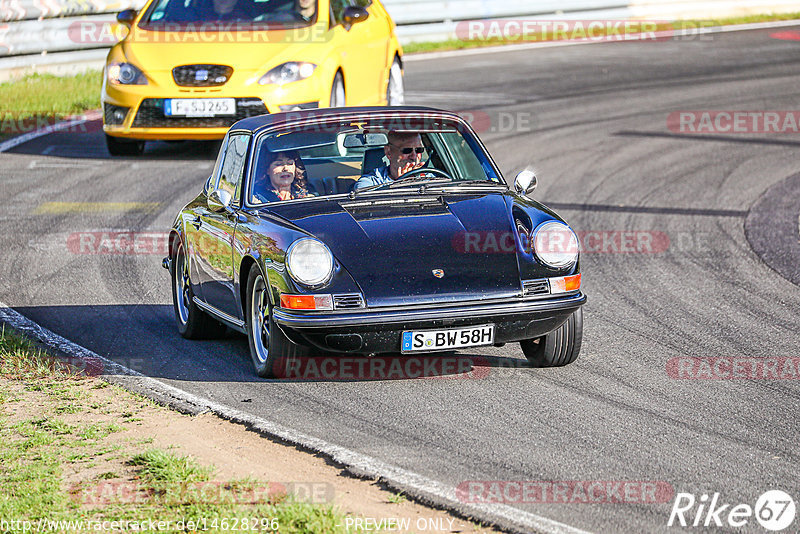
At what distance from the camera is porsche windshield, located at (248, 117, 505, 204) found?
732 centimetres

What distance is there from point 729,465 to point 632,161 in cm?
943

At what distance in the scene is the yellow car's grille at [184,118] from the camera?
13391 mm

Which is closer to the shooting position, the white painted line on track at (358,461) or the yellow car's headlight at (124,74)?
the white painted line on track at (358,461)

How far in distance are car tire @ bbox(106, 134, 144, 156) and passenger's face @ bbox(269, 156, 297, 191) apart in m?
7.67

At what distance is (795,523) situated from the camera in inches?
179

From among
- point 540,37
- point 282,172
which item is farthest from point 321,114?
point 540,37

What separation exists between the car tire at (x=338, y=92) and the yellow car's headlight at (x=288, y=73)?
397 mm

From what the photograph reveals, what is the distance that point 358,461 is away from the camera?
5395mm

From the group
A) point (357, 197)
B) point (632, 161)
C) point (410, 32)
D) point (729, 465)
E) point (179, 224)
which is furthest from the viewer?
point (410, 32)

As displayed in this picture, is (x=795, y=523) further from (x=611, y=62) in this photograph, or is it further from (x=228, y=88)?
(x=611, y=62)

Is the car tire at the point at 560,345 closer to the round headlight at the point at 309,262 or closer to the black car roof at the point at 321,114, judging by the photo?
the round headlight at the point at 309,262

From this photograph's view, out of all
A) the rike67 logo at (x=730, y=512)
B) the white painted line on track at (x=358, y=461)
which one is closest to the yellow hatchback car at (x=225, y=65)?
the white painted line on track at (x=358, y=461)

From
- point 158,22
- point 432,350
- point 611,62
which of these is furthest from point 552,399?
point 611,62

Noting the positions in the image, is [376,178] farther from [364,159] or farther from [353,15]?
[353,15]
